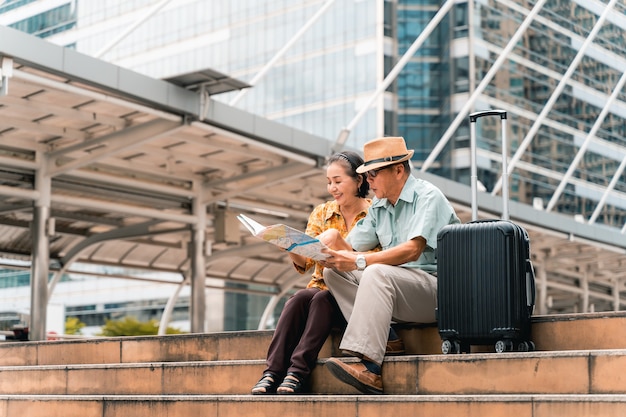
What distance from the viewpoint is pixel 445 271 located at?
5453mm

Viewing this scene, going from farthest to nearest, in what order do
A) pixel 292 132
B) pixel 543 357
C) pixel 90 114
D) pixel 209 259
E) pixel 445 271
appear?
pixel 209 259 < pixel 292 132 < pixel 90 114 < pixel 445 271 < pixel 543 357

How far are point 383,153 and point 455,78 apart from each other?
50.2 metres

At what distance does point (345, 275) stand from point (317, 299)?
0.67 ft

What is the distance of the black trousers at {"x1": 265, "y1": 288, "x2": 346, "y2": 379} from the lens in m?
5.72

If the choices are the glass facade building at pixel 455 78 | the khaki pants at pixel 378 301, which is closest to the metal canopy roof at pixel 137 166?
the khaki pants at pixel 378 301

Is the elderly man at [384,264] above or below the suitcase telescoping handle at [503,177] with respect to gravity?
below

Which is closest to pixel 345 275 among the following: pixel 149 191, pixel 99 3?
pixel 149 191

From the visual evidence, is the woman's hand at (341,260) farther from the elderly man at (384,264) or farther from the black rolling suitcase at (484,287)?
the black rolling suitcase at (484,287)

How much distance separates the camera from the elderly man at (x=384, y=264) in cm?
538

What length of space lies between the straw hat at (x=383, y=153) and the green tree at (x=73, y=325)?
66.0m

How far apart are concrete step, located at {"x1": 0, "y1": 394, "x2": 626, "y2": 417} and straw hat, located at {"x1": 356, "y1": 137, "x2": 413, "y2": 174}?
50.6 inches

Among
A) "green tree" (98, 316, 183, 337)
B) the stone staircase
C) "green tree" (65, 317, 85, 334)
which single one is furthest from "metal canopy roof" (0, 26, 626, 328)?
"green tree" (65, 317, 85, 334)

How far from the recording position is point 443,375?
5.34 m

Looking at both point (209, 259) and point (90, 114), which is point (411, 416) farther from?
point (209, 259)
